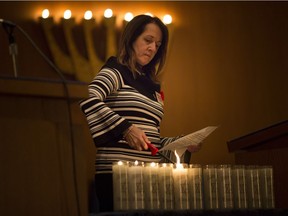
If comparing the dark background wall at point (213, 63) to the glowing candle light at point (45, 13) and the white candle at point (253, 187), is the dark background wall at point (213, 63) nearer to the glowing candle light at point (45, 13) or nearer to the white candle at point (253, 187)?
Result: the glowing candle light at point (45, 13)

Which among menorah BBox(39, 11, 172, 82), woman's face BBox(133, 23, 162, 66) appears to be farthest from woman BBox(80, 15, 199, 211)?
menorah BBox(39, 11, 172, 82)

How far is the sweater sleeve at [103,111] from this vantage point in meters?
3.26

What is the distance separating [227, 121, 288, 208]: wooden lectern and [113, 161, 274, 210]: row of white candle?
304 millimetres

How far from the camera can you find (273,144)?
319 centimetres

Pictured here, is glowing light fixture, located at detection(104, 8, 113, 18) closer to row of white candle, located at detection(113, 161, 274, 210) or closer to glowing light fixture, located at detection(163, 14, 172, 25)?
glowing light fixture, located at detection(163, 14, 172, 25)

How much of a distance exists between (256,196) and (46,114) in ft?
3.33

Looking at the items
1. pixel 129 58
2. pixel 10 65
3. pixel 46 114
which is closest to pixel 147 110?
pixel 129 58

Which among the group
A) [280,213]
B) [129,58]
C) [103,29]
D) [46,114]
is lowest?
[280,213]

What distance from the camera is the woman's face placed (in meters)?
3.76

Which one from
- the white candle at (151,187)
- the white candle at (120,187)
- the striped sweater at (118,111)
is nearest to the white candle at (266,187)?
the white candle at (151,187)

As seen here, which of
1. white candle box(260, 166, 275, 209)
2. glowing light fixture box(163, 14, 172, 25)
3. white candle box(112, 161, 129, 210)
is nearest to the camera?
white candle box(112, 161, 129, 210)

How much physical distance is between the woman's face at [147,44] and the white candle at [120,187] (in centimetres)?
152

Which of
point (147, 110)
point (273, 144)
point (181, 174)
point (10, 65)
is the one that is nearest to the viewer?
point (181, 174)

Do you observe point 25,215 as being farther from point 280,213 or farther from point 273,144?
point 273,144
